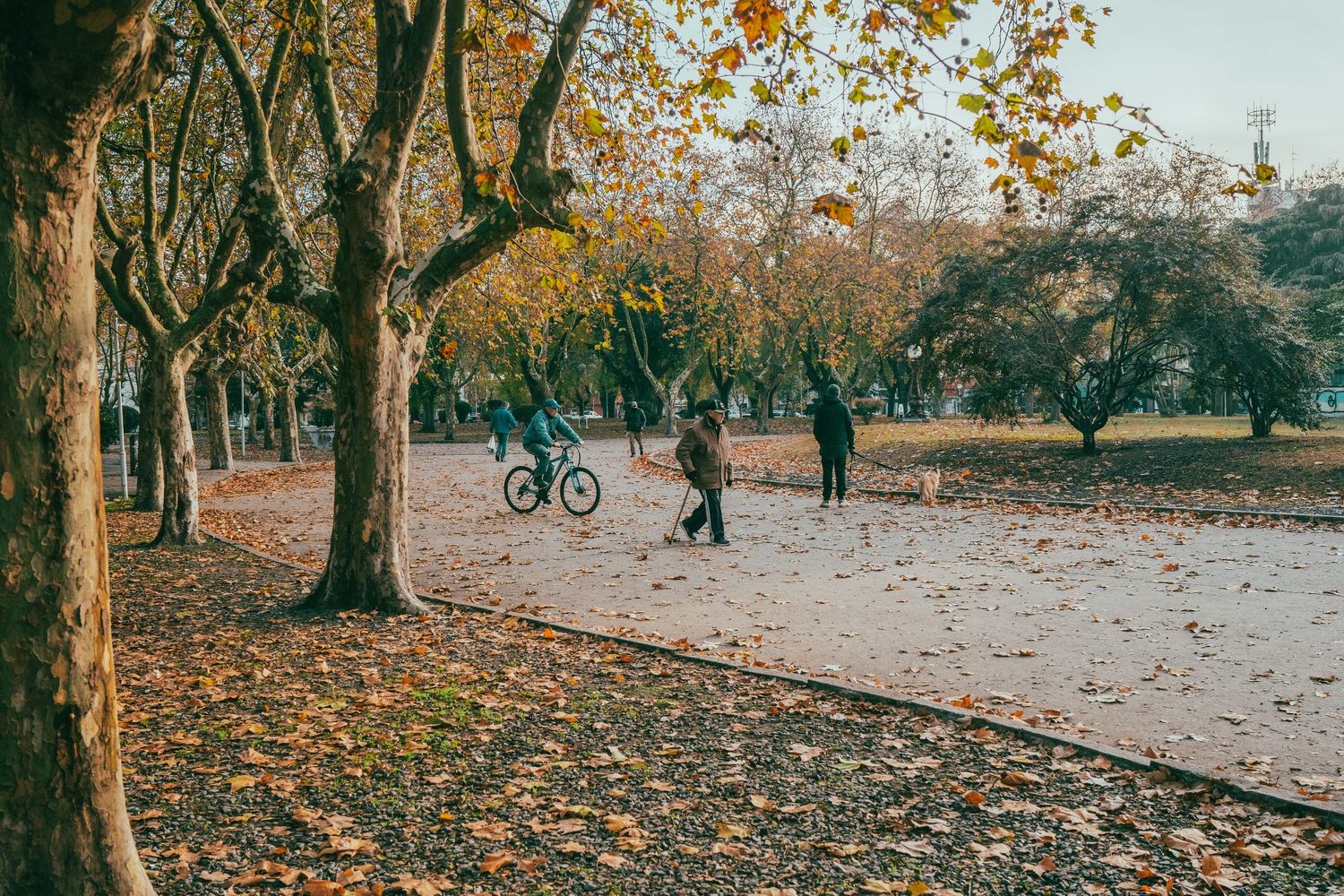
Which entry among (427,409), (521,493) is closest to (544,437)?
(521,493)

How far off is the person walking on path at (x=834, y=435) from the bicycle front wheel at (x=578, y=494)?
3.89 metres

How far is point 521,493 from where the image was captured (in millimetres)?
17906

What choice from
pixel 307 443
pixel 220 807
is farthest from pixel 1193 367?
pixel 307 443

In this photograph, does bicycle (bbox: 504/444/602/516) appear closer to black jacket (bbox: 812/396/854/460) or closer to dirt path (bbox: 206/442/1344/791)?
dirt path (bbox: 206/442/1344/791)

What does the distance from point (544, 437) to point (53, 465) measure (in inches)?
548

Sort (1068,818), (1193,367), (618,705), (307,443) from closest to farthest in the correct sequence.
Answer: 1. (1068,818)
2. (618,705)
3. (1193,367)
4. (307,443)

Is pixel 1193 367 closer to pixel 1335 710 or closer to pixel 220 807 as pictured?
pixel 1335 710

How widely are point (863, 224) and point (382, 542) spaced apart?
41.0 metres

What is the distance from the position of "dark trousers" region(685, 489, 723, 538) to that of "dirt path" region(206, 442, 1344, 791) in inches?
13.2

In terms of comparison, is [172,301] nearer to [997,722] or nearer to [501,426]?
[997,722]

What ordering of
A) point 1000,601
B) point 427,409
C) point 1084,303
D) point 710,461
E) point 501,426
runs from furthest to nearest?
1. point 427,409
2. point 501,426
3. point 1084,303
4. point 710,461
5. point 1000,601

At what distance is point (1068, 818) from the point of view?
14.9ft

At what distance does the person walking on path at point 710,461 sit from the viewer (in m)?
13.9

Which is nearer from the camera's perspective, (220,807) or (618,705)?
(220,807)
